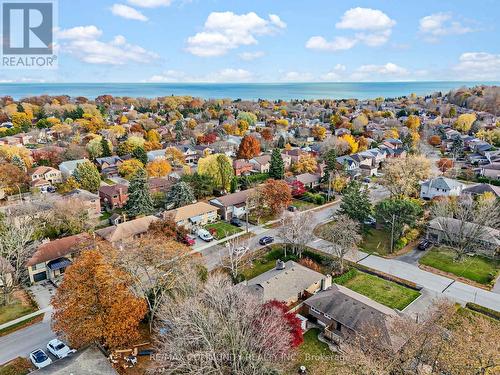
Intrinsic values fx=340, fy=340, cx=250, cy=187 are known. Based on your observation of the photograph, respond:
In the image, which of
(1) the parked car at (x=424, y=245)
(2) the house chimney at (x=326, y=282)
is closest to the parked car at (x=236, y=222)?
(2) the house chimney at (x=326, y=282)

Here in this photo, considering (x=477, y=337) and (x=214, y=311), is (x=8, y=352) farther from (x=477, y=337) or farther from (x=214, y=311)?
(x=477, y=337)

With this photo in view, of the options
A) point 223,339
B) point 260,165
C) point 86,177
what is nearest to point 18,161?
point 86,177

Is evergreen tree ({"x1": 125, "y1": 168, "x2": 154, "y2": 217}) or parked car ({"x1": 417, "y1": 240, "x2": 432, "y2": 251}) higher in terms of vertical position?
evergreen tree ({"x1": 125, "y1": 168, "x2": 154, "y2": 217})

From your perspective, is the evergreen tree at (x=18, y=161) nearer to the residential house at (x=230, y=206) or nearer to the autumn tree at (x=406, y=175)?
the residential house at (x=230, y=206)

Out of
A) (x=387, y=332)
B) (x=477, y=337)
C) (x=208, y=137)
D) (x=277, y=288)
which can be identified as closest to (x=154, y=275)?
(x=277, y=288)

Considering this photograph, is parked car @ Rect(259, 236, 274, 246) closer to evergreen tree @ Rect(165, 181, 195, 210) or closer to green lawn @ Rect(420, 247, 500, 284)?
evergreen tree @ Rect(165, 181, 195, 210)

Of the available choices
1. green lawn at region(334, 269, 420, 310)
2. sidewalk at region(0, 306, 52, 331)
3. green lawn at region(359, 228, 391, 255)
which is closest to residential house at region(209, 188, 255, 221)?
green lawn at region(359, 228, 391, 255)

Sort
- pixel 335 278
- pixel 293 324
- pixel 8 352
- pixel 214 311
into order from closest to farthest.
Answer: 1. pixel 214 311
2. pixel 293 324
3. pixel 8 352
4. pixel 335 278
